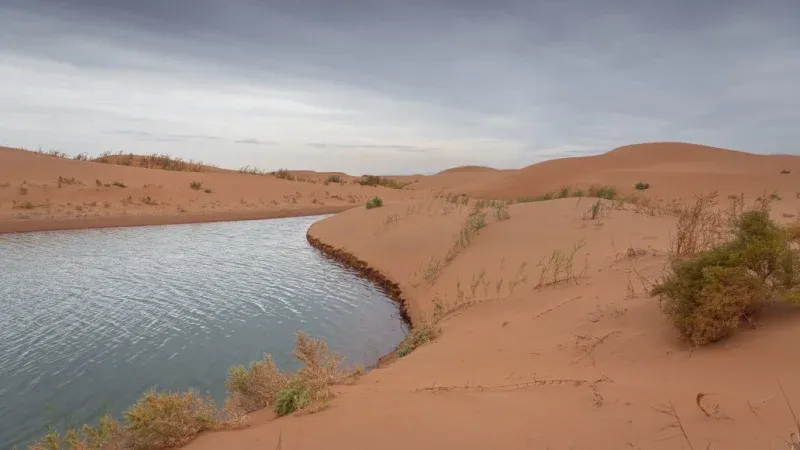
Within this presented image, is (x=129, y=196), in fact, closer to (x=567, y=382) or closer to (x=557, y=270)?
(x=557, y=270)

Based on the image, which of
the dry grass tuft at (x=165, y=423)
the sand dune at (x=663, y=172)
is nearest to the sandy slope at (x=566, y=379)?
the dry grass tuft at (x=165, y=423)

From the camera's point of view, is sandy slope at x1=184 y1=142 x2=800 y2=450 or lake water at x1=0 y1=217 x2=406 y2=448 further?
lake water at x1=0 y1=217 x2=406 y2=448

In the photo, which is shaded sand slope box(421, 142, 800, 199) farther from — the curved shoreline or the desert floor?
the curved shoreline

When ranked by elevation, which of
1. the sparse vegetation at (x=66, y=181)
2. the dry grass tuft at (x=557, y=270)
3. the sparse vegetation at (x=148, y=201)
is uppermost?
the sparse vegetation at (x=66, y=181)

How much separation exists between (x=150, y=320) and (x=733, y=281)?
7.60m

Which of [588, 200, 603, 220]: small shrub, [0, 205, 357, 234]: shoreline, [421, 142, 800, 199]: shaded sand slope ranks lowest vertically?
[0, 205, 357, 234]: shoreline

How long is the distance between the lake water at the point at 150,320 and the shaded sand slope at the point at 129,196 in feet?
19.4

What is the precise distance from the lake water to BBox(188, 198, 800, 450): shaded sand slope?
1812 millimetres

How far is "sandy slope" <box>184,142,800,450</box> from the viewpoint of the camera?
283 centimetres

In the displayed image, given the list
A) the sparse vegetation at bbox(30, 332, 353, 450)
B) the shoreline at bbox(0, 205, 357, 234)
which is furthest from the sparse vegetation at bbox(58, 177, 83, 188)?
the sparse vegetation at bbox(30, 332, 353, 450)

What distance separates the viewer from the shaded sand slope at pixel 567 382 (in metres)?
2.82

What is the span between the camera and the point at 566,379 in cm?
386

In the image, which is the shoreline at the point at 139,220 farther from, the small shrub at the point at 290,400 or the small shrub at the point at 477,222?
the small shrub at the point at 290,400

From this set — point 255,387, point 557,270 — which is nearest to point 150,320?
point 255,387
